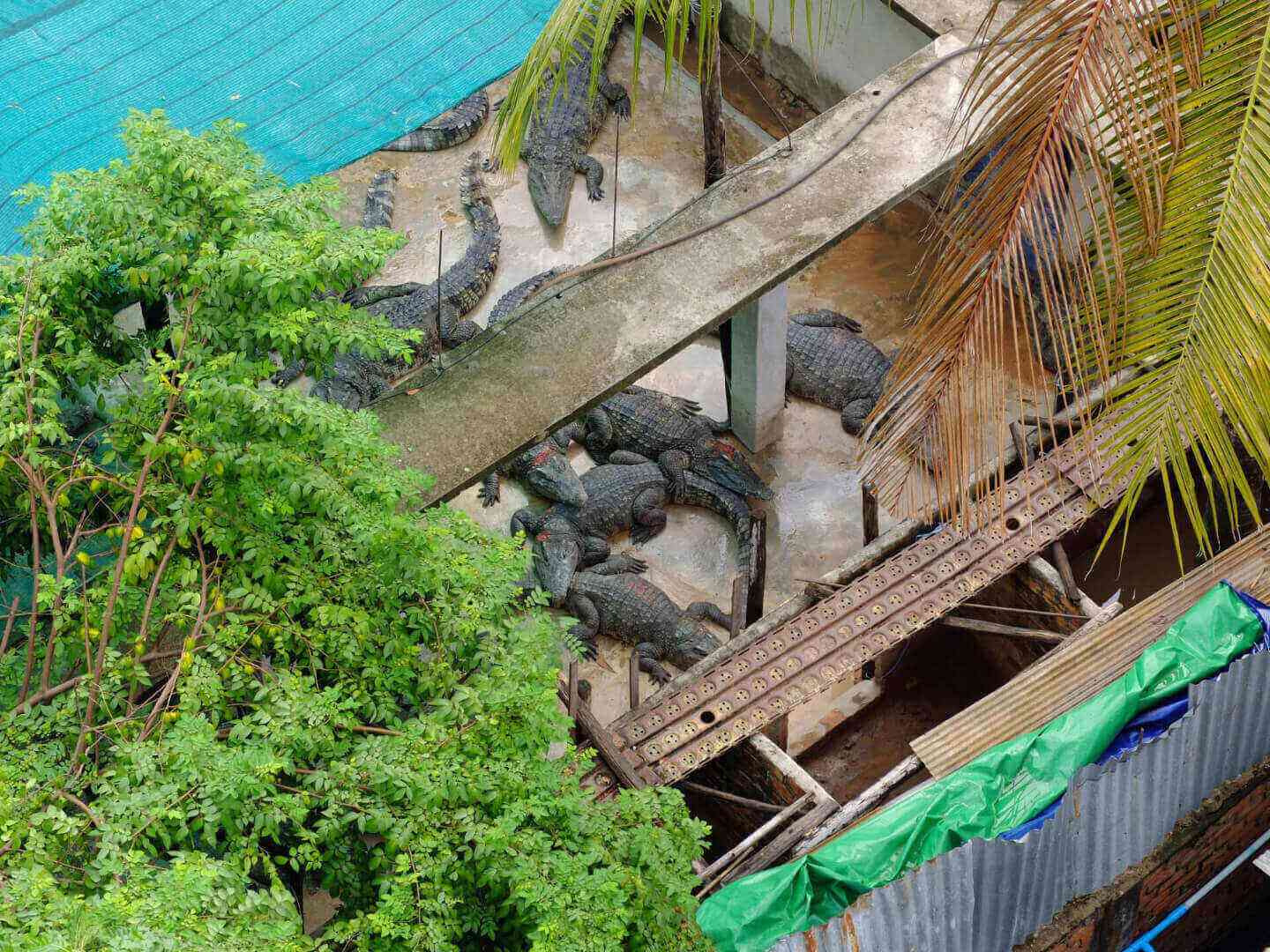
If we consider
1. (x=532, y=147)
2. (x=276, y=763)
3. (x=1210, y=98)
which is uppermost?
(x=532, y=147)

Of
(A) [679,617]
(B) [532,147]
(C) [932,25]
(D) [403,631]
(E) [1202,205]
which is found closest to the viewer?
(E) [1202,205]

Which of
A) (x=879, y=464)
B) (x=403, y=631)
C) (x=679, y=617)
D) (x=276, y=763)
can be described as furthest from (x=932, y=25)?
(x=276, y=763)

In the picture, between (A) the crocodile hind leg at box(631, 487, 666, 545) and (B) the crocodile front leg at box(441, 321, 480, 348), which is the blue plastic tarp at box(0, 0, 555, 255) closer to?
(B) the crocodile front leg at box(441, 321, 480, 348)

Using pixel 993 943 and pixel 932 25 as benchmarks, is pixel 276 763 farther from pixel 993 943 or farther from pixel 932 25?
pixel 932 25

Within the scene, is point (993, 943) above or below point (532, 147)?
below

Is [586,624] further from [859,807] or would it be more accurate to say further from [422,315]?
[422,315]

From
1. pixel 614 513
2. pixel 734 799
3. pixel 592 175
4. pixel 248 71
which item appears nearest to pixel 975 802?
pixel 734 799

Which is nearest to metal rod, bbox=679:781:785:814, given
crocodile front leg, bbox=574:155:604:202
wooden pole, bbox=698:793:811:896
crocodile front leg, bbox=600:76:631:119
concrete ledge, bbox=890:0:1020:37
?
wooden pole, bbox=698:793:811:896
